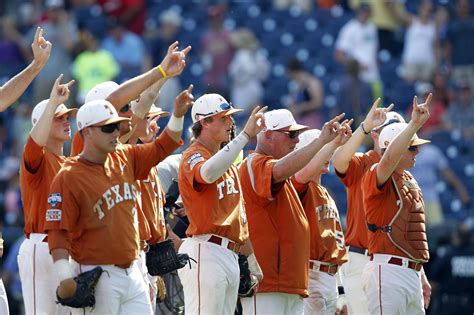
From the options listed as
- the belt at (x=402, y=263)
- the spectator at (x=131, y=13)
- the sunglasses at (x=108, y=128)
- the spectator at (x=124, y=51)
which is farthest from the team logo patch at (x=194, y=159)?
the spectator at (x=131, y=13)

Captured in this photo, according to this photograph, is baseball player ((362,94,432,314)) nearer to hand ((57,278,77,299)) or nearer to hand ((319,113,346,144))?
hand ((319,113,346,144))

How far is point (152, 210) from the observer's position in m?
9.01

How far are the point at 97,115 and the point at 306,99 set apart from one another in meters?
8.27

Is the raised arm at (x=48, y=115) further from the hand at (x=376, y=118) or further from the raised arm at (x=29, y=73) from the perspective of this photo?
the hand at (x=376, y=118)

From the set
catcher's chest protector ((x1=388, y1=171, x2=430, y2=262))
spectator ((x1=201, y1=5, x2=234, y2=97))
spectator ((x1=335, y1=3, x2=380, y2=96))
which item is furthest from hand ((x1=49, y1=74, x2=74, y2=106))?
spectator ((x1=201, y1=5, x2=234, y2=97))

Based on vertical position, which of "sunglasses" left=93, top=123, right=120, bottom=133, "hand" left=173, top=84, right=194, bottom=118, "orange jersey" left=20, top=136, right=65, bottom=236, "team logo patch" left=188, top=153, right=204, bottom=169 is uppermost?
"hand" left=173, top=84, right=194, bottom=118

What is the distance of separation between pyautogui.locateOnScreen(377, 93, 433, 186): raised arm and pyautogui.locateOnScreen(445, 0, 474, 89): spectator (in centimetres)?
734

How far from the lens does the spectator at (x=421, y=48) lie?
1672cm

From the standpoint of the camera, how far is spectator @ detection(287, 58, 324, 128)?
15828 millimetres

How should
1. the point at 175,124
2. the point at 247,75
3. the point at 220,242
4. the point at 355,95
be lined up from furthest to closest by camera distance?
1. the point at 247,75
2. the point at 355,95
3. the point at 220,242
4. the point at 175,124

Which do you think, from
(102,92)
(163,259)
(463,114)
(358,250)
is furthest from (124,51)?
(163,259)

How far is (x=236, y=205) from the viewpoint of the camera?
8.91 m

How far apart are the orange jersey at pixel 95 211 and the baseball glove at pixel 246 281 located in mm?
1157

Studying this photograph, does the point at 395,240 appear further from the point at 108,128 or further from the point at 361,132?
the point at 108,128
